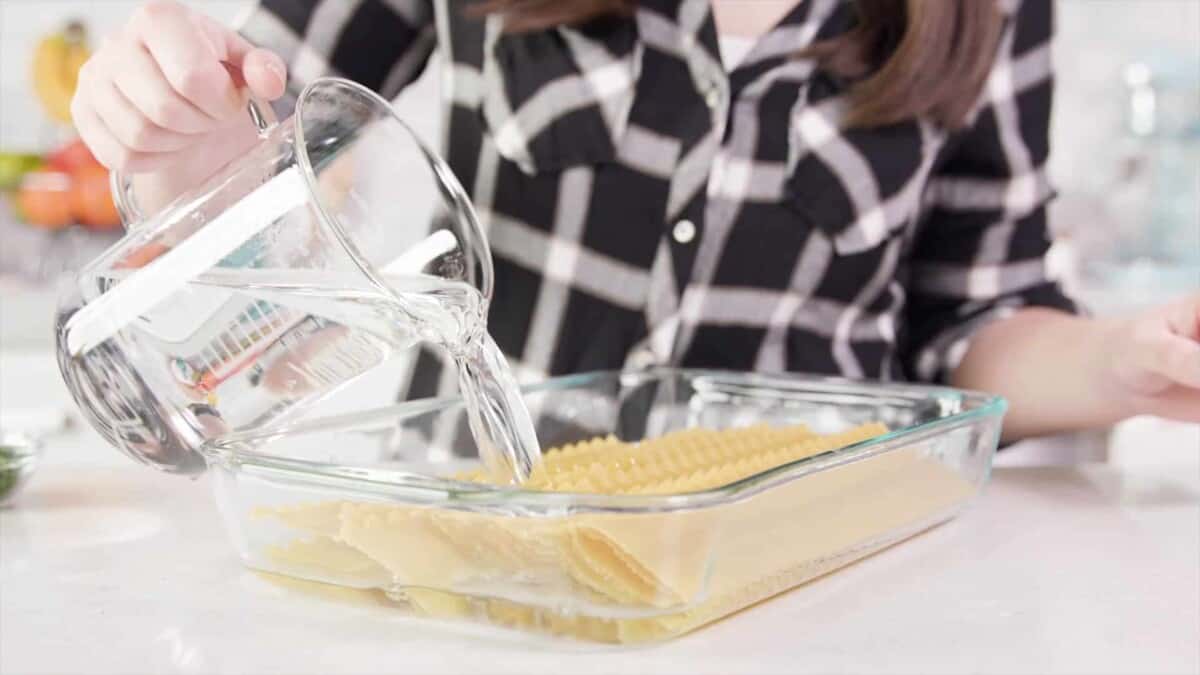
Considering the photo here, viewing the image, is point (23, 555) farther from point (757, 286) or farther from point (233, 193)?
point (757, 286)

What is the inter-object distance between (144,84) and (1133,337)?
56 centimetres

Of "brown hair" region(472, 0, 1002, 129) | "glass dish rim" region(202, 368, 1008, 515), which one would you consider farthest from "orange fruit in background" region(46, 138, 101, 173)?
"glass dish rim" region(202, 368, 1008, 515)

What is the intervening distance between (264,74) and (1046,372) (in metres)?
0.62

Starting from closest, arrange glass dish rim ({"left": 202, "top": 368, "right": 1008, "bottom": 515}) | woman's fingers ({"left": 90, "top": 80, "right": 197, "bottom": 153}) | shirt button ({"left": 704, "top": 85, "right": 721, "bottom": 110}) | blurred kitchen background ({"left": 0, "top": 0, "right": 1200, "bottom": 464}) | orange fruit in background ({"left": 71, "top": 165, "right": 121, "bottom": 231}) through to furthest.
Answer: glass dish rim ({"left": 202, "top": 368, "right": 1008, "bottom": 515}) < woman's fingers ({"left": 90, "top": 80, "right": 197, "bottom": 153}) < shirt button ({"left": 704, "top": 85, "right": 721, "bottom": 110}) < blurred kitchen background ({"left": 0, "top": 0, "right": 1200, "bottom": 464}) < orange fruit in background ({"left": 71, "top": 165, "right": 121, "bottom": 231})

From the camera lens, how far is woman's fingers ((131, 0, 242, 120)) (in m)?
0.57

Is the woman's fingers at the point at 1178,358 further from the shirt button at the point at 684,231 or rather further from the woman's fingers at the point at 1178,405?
the shirt button at the point at 684,231

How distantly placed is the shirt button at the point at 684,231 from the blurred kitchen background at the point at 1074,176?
665 millimetres

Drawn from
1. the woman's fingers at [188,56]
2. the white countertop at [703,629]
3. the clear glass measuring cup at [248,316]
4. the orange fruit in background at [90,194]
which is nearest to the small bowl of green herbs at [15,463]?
the white countertop at [703,629]

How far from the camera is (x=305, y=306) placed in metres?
0.58

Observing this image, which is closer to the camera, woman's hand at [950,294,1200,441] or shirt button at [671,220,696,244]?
woman's hand at [950,294,1200,441]

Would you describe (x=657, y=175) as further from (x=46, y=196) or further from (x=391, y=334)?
(x=46, y=196)

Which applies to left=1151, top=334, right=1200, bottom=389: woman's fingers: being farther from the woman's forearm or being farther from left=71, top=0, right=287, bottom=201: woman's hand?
left=71, top=0, right=287, bottom=201: woman's hand

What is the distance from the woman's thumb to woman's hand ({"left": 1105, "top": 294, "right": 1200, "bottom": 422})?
19.3 inches

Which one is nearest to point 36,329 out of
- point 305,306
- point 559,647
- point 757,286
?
point 757,286
